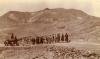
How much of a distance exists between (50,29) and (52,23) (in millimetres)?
56

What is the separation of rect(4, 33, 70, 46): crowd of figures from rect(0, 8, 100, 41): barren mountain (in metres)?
0.04

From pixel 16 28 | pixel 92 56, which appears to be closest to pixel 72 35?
pixel 92 56

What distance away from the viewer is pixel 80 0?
187 centimetres

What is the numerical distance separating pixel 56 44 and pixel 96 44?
1.11 feet

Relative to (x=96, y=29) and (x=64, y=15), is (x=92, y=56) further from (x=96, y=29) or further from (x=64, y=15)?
(x=64, y=15)

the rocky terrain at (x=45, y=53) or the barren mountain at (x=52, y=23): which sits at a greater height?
the barren mountain at (x=52, y=23)

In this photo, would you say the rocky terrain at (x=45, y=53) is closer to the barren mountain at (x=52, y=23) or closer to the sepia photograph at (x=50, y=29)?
the sepia photograph at (x=50, y=29)

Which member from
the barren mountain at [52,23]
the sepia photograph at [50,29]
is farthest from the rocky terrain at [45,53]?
the barren mountain at [52,23]

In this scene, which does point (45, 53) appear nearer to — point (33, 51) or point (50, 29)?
point (33, 51)

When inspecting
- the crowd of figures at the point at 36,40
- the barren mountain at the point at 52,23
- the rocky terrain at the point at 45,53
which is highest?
the barren mountain at the point at 52,23

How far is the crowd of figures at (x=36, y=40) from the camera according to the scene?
71.0 inches

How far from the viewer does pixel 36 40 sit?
1.82 m

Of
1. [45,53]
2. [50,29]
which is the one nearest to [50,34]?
[50,29]

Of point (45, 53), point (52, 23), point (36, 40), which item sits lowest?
point (45, 53)
